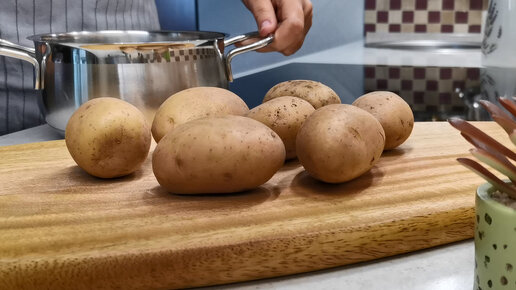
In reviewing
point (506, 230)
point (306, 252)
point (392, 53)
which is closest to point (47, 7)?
point (306, 252)

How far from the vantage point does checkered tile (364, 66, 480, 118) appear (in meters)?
1.12

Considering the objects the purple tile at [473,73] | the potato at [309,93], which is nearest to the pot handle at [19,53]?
the potato at [309,93]

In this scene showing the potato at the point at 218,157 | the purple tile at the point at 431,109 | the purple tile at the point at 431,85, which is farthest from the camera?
the purple tile at the point at 431,85

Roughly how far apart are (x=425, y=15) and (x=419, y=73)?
908 millimetres

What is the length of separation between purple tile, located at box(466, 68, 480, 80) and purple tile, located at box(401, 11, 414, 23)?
83 centimetres

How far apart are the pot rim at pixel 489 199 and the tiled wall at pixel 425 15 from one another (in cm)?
204

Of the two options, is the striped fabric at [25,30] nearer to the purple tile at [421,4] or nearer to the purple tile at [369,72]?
the purple tile at [369,72]

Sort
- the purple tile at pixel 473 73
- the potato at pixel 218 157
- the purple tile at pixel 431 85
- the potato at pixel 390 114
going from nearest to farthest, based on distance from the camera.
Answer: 1. the potato at pixel 218 157
2. the potato at pixel 390 114
3. the purple tile at pixel 431 85
4. the purple tile at pixel 473 73

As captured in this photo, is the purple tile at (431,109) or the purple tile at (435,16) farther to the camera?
the purple tile at (435,16)

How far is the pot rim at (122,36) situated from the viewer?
0.94 m

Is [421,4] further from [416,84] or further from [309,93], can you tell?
[309,93]

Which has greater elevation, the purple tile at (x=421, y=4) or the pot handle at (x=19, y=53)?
the purple tile at (x=421, y=4)

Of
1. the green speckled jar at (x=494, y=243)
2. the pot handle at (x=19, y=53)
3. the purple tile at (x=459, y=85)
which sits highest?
the pot handle at (x=19, y=53)

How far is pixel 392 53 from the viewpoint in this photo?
200 cm
